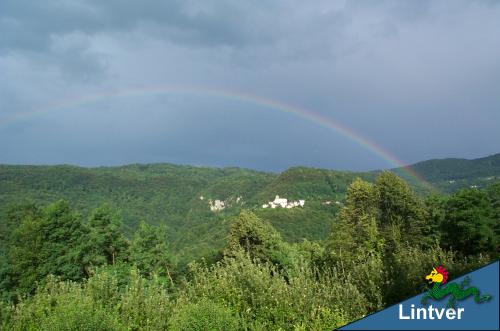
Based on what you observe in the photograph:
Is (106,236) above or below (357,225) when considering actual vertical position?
below

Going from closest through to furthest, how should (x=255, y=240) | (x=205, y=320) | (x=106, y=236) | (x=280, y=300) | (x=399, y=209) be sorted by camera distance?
(x=205, y=320) < (x=280, y=300) < (x=106, y=236) < (x=255, y=240) < (x=399, y=209)

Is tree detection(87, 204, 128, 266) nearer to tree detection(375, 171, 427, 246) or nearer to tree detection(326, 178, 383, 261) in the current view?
tree detection(326, 178, 383, 261)

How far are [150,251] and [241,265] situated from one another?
89.1 feet

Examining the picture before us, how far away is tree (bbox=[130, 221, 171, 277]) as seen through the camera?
39656 mm

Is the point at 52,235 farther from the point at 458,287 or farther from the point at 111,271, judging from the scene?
the point at 458,287

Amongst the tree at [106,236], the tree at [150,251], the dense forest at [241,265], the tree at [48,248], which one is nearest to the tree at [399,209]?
the dense forest at [241,265]

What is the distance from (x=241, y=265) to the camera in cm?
1498

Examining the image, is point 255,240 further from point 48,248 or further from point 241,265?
point 241,265

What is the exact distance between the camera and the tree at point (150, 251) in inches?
1561

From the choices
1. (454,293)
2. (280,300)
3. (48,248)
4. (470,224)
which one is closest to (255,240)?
(48,248)

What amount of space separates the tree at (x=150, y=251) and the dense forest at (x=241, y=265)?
0.10 meters

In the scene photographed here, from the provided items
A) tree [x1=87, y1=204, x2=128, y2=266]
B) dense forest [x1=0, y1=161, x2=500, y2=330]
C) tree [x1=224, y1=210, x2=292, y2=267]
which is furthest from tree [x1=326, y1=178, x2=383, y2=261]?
tree [x1=87, y1=204, x2=128, y2=266]

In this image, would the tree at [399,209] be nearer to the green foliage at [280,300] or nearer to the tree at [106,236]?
the tree at [106,236]

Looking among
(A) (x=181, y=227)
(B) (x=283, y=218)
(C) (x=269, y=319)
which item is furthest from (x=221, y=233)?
(C) (x=269, y=319)
